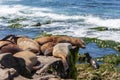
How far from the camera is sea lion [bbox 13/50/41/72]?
10570 mm

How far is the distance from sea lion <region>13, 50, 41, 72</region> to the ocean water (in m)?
23.7

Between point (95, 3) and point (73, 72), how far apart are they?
47.7 m

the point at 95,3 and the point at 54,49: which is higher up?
the point at 54,49

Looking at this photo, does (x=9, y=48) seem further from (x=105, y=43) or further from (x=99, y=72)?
(x=105, y=43)

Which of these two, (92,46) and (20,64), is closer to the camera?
(20,64)

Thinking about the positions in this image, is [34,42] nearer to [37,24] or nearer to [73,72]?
[73,72]

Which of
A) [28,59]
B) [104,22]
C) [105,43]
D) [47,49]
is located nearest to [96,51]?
[105,43]

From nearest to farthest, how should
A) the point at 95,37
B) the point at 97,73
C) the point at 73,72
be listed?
the point at 73,72, the point at 97,73, the point at 95,37

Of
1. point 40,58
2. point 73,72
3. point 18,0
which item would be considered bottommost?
point 18,0

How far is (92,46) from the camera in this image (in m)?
31.7

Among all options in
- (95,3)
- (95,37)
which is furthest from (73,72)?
(95,3)

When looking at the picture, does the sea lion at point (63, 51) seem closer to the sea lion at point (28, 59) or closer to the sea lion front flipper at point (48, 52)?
the sea lion front flipper at point (48, 52)

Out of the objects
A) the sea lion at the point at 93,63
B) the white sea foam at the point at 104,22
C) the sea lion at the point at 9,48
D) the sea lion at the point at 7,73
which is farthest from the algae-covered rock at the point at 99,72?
the white sea foam at the point at 104,22

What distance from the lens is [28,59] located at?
10.7 m
